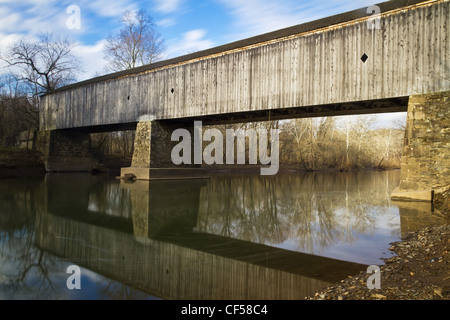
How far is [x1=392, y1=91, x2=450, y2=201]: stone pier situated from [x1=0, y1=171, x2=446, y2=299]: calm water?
6.06ft

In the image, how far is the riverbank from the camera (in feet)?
8.06

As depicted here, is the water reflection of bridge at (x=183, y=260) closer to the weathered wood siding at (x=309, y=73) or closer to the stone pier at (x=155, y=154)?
the weathered wood siding at (x=309, y=73)

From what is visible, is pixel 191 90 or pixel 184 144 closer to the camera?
pixel 191 90

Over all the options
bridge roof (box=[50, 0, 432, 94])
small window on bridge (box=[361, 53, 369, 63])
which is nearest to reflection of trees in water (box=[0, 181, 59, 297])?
small window on bridge (box=[361, 53, 369, 63])

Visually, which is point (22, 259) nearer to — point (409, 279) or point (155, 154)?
point (409, 279)

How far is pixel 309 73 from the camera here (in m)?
12.2

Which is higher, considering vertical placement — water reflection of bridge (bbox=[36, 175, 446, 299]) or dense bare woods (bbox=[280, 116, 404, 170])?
dense bare woods (bbox=[280, 116, 404, 170])

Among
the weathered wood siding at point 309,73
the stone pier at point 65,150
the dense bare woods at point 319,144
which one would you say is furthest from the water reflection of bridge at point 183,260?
the dense bare woods at point 319,144

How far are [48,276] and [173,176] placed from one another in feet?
50.2

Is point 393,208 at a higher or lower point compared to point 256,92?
lower

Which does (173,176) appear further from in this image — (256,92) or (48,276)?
(48,276)

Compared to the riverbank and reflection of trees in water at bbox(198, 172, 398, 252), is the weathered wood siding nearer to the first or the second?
reflection of trees in water at bbox(198, 172, 398, 252)

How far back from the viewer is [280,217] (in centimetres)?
658
